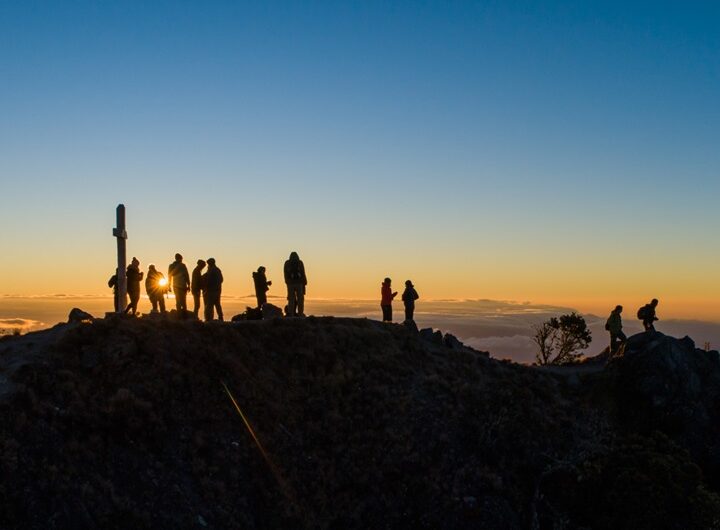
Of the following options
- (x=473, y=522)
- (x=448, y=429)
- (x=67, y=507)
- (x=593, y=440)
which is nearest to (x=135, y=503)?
(x=67, y=507)

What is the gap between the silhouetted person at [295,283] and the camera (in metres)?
28.8

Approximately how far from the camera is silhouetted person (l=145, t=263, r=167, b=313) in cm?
2758

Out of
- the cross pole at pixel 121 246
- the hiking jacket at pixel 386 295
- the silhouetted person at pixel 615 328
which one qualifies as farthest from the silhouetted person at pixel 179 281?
the silhouetted person at pixel 615 328

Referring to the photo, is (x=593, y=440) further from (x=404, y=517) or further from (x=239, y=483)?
(x=239, y=483)

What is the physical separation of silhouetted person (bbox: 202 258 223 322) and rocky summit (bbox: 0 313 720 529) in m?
2.76

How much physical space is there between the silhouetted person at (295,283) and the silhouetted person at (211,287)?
3.01m

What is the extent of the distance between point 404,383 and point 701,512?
1037 cm

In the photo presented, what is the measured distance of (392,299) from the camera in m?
33.1

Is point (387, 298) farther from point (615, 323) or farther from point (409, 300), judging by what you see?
point (615, 323)

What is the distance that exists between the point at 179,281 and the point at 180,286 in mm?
202

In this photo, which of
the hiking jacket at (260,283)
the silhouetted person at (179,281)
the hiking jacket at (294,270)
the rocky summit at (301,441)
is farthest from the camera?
the hiking jacket at (260,283)

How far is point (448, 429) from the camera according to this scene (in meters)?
22.9

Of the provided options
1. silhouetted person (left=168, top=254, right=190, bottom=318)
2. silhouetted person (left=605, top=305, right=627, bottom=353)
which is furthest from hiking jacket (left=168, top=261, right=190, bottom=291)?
silhouetted person (left=605, top=305, right=627, bottom=353)

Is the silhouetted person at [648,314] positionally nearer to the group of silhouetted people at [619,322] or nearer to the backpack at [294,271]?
the group of silhouetted people at [619,322]
